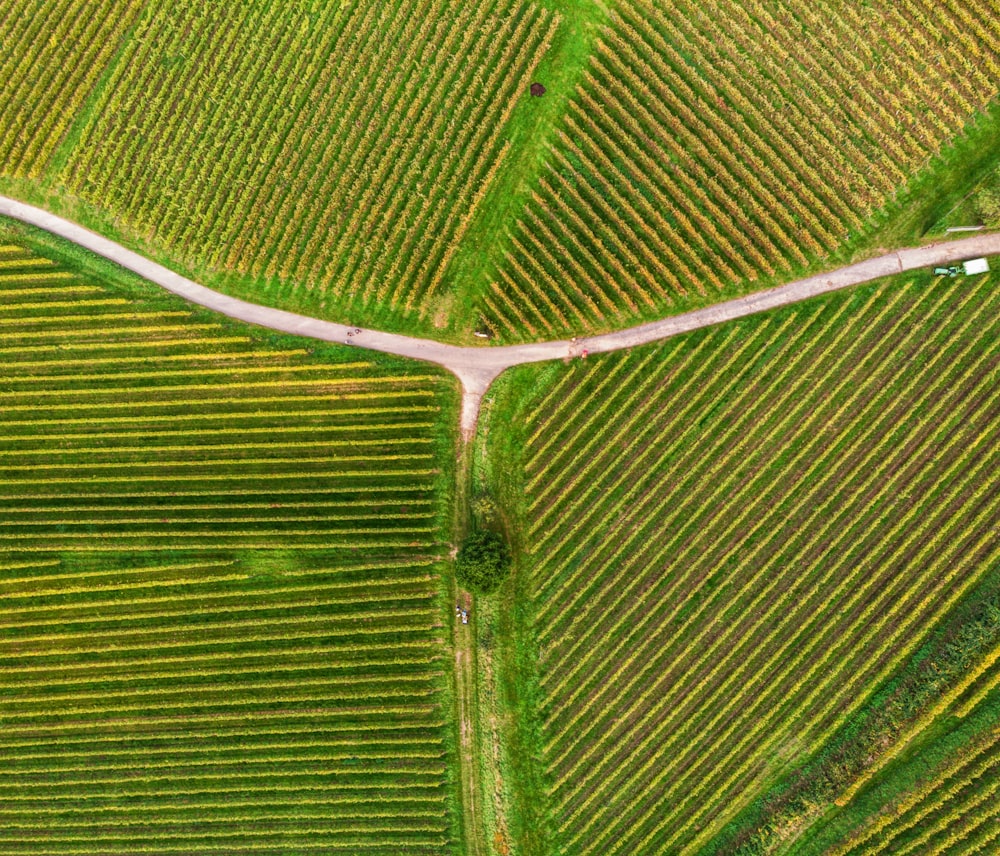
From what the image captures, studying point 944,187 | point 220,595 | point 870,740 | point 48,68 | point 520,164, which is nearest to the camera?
point 870,740

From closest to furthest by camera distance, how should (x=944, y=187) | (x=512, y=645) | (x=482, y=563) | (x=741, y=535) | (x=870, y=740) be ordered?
(x=482, y=563)
(x=870, y=740)
(x=741, y=535)
(x=944, y=187)
(x=512, y=645)

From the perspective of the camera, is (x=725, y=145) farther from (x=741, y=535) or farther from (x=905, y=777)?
(x=905, y=777)

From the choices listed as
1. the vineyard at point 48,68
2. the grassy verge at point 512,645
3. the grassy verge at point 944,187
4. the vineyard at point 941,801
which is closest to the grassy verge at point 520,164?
the grassy verge at point 512,645

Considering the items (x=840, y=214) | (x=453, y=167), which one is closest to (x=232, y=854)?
(x=453, y=167)

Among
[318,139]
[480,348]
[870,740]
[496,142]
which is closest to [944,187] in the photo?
[496,142]

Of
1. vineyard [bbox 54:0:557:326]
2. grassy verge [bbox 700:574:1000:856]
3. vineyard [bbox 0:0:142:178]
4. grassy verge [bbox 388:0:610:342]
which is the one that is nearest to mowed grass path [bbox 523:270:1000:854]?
grassy verge [bbox 700:574:1000:856]

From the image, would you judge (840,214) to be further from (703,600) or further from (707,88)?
(703,600)

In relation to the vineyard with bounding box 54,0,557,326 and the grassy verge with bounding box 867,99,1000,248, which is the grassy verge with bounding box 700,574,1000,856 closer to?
the grassy verge with bounding box 867,99,1000,248

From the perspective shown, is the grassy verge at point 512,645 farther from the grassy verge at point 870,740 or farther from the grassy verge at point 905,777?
the grassy verge at point 905,777
